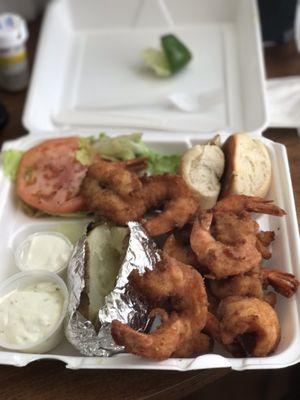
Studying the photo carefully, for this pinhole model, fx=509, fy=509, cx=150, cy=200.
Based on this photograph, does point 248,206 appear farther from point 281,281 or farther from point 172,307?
point 172,307


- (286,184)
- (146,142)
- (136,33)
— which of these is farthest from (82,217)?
(136,33)

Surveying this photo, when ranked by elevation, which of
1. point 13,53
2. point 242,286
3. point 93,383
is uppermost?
point 13,53

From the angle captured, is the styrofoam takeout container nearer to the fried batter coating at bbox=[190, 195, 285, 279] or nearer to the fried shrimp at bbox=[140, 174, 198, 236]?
the fried batter coating at bbox=[190, 195, 285, 279]

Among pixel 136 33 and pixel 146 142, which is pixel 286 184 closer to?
pixel 146 142

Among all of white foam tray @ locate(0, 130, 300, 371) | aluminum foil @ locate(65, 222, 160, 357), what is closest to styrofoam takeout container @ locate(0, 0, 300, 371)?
white foam tray @ locate(0, 130, 300, 371)

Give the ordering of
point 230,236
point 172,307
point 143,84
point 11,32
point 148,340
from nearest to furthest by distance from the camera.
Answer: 1. point 148,340
2. point 172,307
3. point 230,236
4. point 11,32
5. point 143,84

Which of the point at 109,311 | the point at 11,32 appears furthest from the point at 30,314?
the point at 11,32

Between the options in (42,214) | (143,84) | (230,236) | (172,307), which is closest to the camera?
(172,307)

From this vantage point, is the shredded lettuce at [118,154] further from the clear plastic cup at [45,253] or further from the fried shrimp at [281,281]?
the fried shrimp at [281,281]
